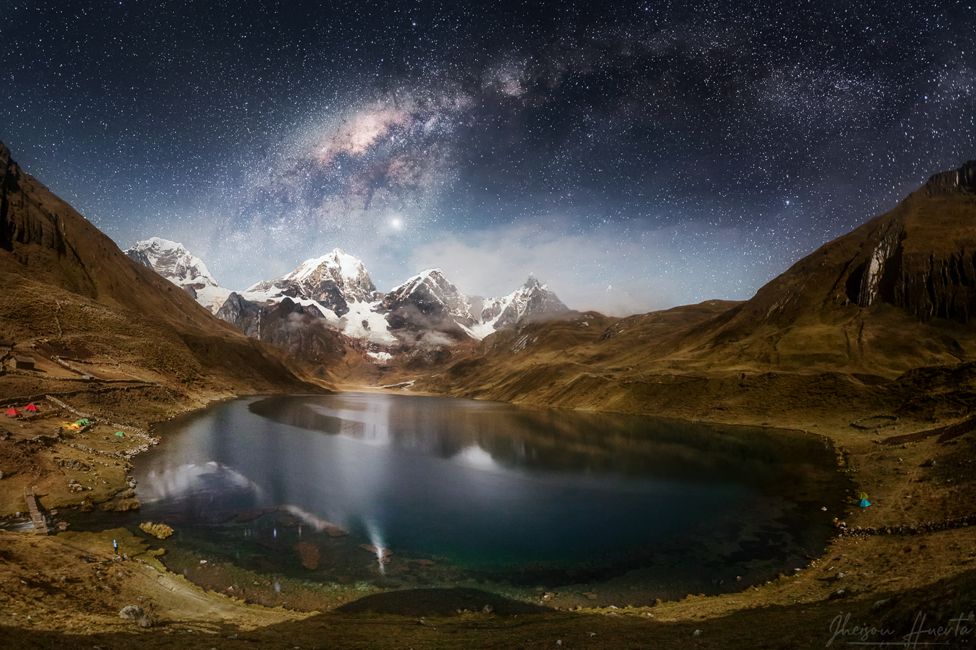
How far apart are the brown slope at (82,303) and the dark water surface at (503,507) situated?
43571 mm

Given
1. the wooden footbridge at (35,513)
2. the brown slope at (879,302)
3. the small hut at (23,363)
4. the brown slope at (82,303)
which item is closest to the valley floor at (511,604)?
the wooden footbridge at (35,513)

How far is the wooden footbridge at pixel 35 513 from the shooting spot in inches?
1128

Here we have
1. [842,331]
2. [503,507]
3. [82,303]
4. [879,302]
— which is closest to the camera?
[503,507]

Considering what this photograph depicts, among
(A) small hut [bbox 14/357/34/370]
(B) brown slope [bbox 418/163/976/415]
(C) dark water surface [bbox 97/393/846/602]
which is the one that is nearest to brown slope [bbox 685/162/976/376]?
(B) brown slope [bbox 418/163/976/415]

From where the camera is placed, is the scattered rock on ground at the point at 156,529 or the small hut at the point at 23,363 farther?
the small hut at the point at 23,363

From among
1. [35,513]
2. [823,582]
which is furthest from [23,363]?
[823,582]

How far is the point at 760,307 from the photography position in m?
175

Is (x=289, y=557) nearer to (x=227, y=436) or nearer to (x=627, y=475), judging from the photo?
(x=627, y=475)

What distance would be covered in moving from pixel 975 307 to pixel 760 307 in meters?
59.5

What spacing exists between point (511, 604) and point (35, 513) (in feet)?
108

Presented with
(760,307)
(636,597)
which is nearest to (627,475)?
(636,597)

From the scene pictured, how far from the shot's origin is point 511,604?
2445cm

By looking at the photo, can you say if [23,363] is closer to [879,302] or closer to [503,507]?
[503,507]

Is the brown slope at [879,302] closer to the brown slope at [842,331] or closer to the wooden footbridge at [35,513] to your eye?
the brown slope at [842,331]
